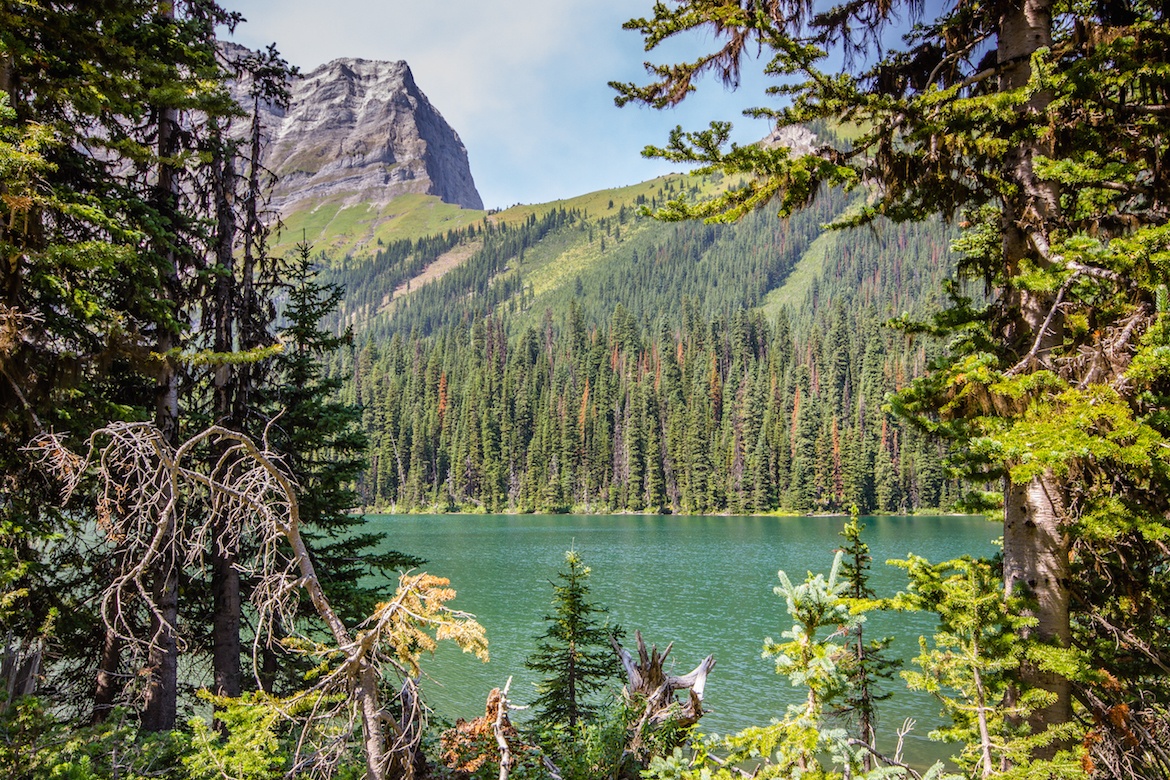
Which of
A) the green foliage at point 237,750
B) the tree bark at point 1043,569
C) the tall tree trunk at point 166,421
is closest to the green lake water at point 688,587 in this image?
the green foliage at point 237,750

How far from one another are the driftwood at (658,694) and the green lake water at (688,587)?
70cm

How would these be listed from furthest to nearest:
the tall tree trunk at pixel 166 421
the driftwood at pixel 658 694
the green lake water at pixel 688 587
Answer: the green lake water at pixel 688 587 → the tall tree trunk at pixel 166 421 → the driftwood at pixel 658 694

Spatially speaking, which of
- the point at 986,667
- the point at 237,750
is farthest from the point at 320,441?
the point at 986,667

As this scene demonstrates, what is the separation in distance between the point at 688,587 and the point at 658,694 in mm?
23791

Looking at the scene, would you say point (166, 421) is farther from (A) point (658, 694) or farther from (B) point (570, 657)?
(A) point (658, 694)

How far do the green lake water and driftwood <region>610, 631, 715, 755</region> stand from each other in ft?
2.31

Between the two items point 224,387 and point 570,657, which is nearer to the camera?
point 224,387

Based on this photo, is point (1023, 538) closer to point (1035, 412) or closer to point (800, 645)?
point (1035, 412)

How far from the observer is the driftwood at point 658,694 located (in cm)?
785

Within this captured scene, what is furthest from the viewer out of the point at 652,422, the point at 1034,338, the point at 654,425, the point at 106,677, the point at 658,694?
the point at 652,422

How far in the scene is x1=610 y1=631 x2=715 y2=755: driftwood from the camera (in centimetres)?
785

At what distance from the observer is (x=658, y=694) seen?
821 cm

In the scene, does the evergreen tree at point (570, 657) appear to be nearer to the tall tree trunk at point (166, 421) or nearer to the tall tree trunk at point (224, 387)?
the tall tree trunk at point (224, 387)

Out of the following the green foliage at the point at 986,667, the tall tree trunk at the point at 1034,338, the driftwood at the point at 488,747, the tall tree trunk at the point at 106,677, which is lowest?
the driftwood at the point at 488,747
